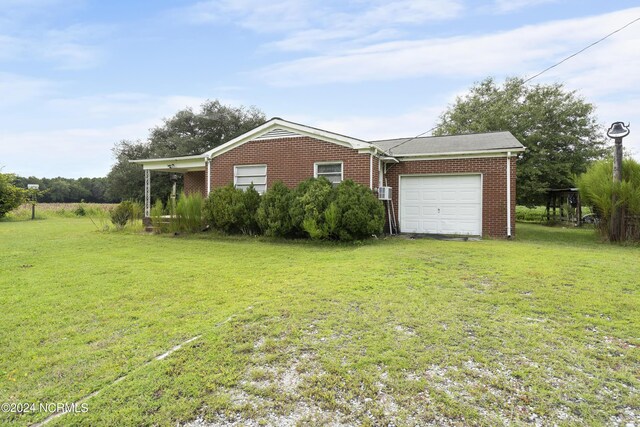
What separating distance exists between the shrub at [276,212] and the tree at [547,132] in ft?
48.6

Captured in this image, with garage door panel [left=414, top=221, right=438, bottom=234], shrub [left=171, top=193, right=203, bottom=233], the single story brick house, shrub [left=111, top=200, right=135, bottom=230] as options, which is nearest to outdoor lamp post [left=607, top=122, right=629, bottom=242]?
the single story brick house

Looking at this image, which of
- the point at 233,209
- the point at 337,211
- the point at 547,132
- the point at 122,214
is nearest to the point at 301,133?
the point at 233,209

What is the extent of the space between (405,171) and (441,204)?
167 cm

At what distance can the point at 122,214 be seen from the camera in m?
A: 13.5

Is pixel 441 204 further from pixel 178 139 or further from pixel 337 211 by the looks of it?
pixel 178 139

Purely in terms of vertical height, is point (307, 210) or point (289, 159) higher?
point (289, 159)

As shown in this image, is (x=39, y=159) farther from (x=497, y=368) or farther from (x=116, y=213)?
(x=497, y=368)

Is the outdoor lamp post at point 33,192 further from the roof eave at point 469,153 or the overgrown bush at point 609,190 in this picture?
the overgrown bush at point 609,190

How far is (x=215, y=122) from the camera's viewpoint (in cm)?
2850

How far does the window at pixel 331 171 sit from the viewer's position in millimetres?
11155

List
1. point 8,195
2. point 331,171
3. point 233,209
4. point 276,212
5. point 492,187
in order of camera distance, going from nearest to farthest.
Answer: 1. point 276,212
2. point 233,209
3. point 492,187
4. point 331,171
5. point 8,195

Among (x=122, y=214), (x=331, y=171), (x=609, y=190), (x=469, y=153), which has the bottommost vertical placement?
(x=122, y=214)

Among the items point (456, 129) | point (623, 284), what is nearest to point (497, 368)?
point (623, 284)

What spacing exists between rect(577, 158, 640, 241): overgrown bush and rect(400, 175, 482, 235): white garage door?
3080mm
